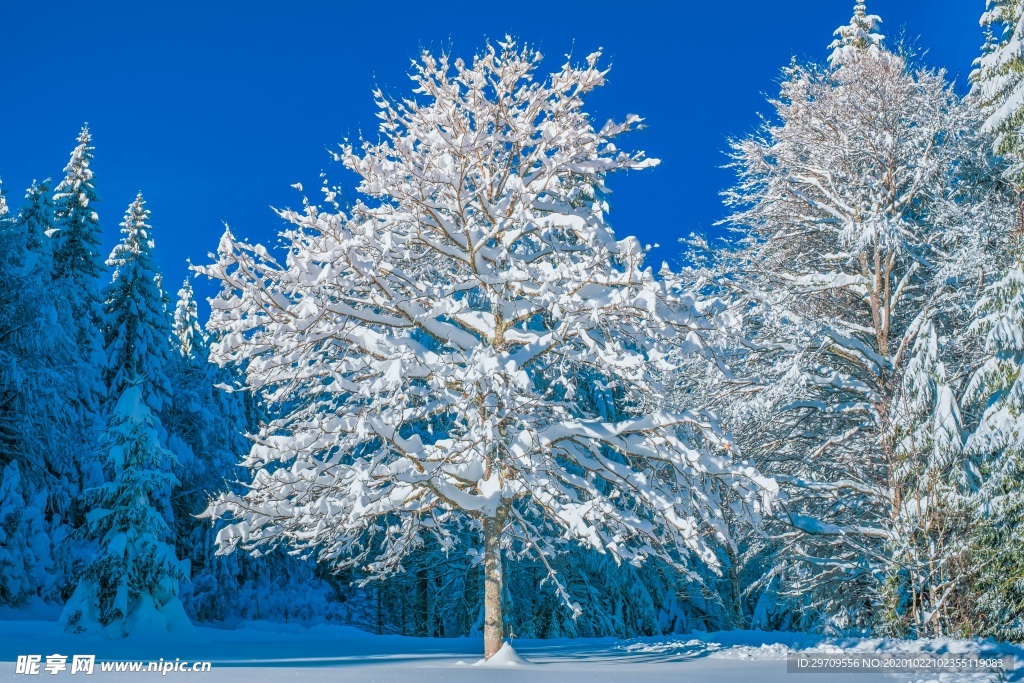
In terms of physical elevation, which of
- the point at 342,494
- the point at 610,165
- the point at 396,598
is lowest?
the point at 396,598

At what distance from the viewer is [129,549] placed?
678 inches

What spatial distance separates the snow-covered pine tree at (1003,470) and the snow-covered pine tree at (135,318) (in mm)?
19081

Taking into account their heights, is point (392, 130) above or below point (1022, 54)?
below

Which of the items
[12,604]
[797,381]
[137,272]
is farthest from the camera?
[137,272]

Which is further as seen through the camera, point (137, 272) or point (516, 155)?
point (137, 272)

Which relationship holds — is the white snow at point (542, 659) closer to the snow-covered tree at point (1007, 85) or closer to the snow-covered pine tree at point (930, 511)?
the snow-covered pine tree at point (930, 511)

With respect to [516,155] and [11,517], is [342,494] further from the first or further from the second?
[11,517]

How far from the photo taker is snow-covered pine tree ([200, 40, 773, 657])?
8.60 meters

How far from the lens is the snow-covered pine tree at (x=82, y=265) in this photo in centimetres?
2195

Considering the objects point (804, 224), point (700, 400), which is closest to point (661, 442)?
point (700, 400)

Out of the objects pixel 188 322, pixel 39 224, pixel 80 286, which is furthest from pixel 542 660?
pixel 188 322

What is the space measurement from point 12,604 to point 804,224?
21.0 m

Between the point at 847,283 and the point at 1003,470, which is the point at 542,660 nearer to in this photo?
the point at 1003,470

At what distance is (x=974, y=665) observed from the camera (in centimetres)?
740
